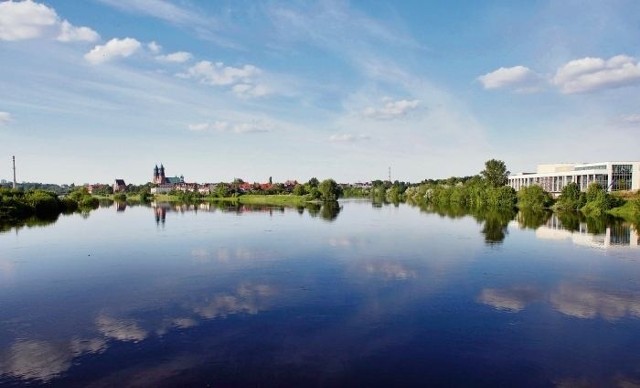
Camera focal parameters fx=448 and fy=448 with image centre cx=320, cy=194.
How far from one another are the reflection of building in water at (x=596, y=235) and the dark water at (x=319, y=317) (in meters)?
3.51

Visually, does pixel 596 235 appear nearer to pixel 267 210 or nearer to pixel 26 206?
pixel 267 210

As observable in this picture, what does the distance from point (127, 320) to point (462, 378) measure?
1158cm

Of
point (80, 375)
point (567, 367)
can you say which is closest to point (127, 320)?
point (80, 375)

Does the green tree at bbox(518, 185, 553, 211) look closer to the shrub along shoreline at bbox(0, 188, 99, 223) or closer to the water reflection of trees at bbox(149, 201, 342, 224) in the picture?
the water reflection of trees at bbox(149, 201, 342, 224)

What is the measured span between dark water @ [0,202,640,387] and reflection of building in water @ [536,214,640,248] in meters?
3.51

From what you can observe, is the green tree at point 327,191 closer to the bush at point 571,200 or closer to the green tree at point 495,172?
the green tree at point 495,172

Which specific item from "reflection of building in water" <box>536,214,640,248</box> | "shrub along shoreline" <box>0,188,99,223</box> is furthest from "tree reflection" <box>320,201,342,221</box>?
"shrub along shoreline" <box>0,188,99,223</box>

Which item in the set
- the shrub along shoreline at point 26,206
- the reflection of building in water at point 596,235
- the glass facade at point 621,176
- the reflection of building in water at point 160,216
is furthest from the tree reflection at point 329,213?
the glass facade at point 621,176

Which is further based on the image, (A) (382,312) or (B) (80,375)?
(A) (382,312)

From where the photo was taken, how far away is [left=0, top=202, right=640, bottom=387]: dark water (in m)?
12.0

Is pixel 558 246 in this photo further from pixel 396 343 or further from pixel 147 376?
pixel 147 376

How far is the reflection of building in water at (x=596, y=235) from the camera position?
35625mm

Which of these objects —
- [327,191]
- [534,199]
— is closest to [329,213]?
[534,199]

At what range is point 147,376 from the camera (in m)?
11.6
